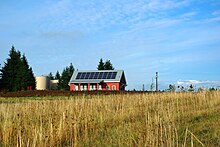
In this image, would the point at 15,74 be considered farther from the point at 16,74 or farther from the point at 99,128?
the point at 99,128

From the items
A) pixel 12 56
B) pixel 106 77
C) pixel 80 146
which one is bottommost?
pixel 80 146

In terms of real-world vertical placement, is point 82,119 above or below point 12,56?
below

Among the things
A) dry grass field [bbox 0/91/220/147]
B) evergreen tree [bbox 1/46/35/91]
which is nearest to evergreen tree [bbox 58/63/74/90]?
evergreen tree [bbox 1/46/35/91]

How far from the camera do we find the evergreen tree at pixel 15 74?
37.8 meters

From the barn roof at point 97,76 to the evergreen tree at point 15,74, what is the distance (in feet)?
24.7

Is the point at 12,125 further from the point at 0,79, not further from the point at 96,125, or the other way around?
the point at 0,79

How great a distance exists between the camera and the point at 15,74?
38.8 meters

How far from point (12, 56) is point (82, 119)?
121ft

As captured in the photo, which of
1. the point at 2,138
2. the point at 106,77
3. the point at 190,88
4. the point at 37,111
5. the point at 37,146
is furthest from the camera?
the point at 106,77

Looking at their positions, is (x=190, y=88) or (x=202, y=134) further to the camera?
(x=190, y=88)

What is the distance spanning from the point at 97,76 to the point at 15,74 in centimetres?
1232

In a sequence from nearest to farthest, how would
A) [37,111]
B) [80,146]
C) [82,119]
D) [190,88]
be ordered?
[80,146], [82,119], [37,111], [190,88]

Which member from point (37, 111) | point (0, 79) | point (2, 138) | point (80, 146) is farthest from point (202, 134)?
point (0, 79)

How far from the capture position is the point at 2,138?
503 cm
